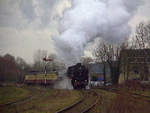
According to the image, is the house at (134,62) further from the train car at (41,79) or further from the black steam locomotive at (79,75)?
the train car at (41,79)

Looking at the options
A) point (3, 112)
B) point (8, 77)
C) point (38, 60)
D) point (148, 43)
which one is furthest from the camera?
point (38, 60)

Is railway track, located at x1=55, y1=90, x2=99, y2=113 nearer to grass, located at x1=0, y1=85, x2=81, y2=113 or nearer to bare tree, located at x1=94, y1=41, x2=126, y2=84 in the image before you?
grass, located at x1=0, y1=85, x2=81, y2=113

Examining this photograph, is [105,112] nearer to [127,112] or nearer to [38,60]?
[127,112]

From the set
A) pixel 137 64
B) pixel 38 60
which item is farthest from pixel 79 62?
pixel 38 60

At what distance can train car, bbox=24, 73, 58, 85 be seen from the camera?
3459 cm

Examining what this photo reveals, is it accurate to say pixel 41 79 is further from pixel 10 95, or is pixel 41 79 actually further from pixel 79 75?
pixel 10 95

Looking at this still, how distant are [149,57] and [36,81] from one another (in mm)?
22880

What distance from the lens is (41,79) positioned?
35.8m

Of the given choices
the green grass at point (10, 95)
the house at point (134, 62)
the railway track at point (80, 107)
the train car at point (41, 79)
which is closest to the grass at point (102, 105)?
the railway track at point (80, 107)

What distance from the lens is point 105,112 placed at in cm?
937

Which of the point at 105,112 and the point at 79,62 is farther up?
the point at 79,62

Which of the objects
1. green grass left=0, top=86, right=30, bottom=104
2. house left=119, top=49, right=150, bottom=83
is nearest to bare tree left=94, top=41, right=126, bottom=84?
house left=119, top=49, right=150, bottom=83

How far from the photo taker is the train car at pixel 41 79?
34.6 m

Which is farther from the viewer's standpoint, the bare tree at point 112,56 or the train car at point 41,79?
the bare tree at point 112,56
